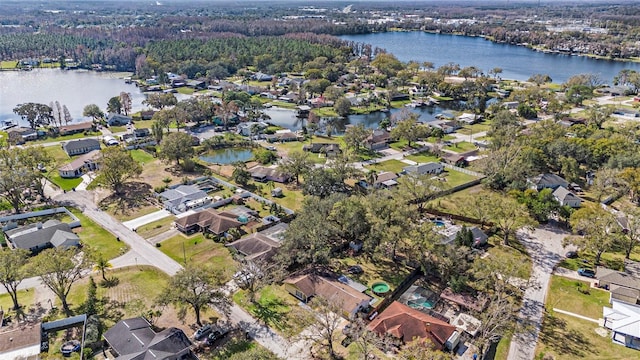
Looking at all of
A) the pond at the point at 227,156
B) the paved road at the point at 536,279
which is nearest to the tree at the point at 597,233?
the paved road at the point at 536,279

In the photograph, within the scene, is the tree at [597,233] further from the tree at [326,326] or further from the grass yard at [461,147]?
the grass yard at [461,147]

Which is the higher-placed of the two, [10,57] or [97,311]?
[10,57]

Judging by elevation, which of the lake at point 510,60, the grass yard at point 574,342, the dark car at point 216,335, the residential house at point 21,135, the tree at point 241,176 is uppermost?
the lake at point 510,60

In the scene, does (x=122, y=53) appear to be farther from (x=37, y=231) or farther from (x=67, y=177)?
(x=37, y=231)

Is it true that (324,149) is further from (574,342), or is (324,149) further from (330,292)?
(574,342)

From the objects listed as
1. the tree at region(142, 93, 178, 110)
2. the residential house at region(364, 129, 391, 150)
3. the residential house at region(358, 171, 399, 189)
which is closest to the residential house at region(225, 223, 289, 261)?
the residential house at region(358, 171, 399, 189)

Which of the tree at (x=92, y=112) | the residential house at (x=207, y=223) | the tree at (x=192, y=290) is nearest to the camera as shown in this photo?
the tree at (x=192, y=290)

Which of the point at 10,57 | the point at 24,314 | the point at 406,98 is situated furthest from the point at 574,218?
the point at 10,57

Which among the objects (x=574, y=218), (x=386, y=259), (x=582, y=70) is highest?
(x=582, y=70)
